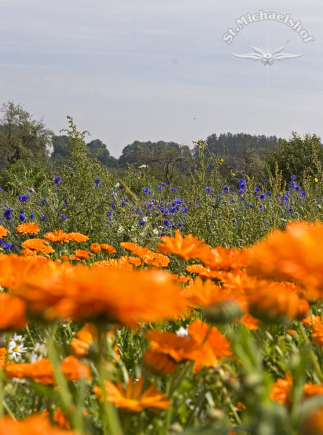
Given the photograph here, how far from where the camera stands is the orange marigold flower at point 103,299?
551 mm

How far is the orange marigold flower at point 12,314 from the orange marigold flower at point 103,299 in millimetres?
48

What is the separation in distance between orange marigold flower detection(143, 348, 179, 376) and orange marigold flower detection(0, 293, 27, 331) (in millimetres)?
261

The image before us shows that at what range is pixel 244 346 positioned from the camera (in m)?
0.65

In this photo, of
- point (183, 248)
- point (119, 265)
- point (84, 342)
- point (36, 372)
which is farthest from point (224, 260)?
point (119, 265)

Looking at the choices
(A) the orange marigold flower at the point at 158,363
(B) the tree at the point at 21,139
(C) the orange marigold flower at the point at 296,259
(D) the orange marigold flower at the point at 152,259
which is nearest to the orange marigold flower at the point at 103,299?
(C) the orange marigold flower at the point at 296,259

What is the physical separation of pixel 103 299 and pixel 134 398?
0.29 metres

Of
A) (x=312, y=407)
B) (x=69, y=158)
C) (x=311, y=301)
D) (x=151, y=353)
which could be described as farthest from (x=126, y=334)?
(x=69, y=158)

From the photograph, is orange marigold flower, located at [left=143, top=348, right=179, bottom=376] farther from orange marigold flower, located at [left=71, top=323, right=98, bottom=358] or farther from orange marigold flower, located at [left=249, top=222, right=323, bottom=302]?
orange marigold flower, located at [left=249, top=222, right=323, bottom=302]

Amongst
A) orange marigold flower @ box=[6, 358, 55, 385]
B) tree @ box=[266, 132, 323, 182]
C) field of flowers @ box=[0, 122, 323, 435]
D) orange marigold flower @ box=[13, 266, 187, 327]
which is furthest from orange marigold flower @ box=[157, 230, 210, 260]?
tree @ box=[266, 132, 323, 182]

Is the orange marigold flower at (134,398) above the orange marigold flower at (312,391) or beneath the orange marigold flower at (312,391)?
beneath

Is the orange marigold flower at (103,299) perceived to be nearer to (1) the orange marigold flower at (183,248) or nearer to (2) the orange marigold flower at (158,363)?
(2) the orange marigold flower at (158,363)

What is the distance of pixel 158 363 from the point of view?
0.82 m

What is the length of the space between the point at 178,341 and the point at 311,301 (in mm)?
447

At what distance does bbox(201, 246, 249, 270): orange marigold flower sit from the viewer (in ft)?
3.62
